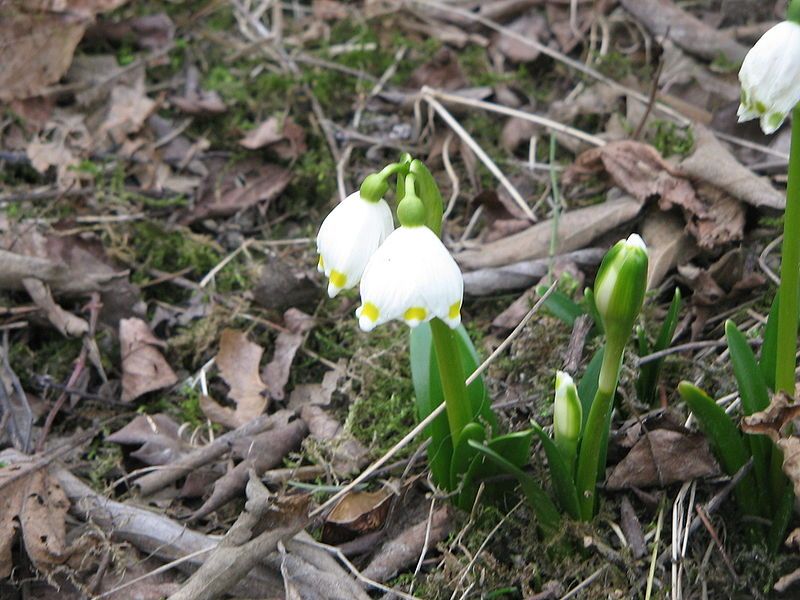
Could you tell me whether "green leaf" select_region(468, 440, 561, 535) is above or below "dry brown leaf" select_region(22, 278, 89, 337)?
above

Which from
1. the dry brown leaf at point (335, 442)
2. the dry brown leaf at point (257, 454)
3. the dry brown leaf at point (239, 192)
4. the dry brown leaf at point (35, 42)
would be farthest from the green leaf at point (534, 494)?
the dry brown leaf at point (35, 42)

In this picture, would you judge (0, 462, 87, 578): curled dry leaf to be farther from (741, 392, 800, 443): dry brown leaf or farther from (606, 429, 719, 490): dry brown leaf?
(741, 392, 800, 443): dry brown leaf

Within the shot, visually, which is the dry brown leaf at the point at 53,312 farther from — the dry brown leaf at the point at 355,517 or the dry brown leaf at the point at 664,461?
the dry brown leaf at the point at 664,461

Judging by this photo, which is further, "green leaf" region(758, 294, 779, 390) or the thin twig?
the thin twig

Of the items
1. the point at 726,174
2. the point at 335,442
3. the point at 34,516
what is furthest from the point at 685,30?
the point at 34,516

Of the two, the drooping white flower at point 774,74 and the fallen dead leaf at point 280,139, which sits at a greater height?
the drooping white flower at point 774,74

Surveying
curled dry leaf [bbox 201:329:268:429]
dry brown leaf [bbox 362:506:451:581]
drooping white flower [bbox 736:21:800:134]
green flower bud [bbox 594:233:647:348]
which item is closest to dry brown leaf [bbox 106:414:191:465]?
curled dry leaf [bbox 201:329:268:429]
